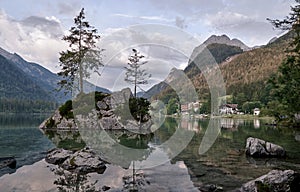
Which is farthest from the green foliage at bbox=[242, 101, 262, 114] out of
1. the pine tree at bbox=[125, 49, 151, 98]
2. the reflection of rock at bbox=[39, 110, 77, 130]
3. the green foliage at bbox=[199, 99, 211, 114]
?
the reflection of rock at bbox=[39, 110, 77, 130]

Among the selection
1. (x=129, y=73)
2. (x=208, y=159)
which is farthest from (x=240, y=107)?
(x=208, y=159)

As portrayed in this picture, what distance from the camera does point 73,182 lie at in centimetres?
1326

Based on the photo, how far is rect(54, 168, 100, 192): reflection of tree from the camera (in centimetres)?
1222

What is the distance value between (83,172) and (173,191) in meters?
5.38

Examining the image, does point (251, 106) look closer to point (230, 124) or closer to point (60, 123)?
point (230, 124)

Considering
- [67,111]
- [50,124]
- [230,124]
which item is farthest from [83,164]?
[230,124]

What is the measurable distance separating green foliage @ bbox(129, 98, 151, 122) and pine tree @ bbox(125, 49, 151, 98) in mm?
5745

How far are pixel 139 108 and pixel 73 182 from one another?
30366mm

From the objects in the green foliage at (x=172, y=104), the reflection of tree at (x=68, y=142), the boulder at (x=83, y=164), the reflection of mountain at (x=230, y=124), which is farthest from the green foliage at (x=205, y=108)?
the boulder at (x=83, y=164)

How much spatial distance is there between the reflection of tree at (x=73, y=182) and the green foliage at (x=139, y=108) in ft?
91.2

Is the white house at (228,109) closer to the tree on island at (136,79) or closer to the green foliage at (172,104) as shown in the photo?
the green foliage at (172,104)

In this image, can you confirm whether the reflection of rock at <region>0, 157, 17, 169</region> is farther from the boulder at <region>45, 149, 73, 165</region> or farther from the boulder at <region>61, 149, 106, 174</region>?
the boulder at <region>61, 149, 106, 174</region>

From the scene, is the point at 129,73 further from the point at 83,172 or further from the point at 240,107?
A: the point at 240,107

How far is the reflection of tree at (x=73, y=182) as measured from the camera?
12.2 metres
